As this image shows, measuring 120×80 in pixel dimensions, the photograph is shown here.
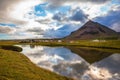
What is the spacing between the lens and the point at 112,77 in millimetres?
43062

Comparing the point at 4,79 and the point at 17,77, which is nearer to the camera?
the point at 4,79

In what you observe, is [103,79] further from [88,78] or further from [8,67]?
[8,67]

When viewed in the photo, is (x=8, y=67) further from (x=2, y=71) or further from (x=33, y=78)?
(x=33, y=78)

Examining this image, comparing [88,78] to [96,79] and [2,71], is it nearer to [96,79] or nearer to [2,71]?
[96,79]

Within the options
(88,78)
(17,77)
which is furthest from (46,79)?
(88,78)

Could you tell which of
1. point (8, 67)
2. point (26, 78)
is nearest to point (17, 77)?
point (26, 78)

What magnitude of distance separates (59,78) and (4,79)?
355 inches

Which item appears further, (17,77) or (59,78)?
(59,78)

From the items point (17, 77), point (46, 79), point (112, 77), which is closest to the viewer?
point (17, 77)

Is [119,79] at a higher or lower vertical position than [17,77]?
lower

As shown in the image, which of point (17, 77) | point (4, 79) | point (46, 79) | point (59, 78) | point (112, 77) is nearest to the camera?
point (4, 79)

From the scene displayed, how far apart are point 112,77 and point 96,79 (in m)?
4.03

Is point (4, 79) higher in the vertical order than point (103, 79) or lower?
higher

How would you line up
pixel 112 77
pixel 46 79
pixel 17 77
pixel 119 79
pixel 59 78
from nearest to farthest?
1. pixel 17 77
2. pixel 46 79
3. pixel 59 78
4. pixel 119 79
5. pixel 112 77
